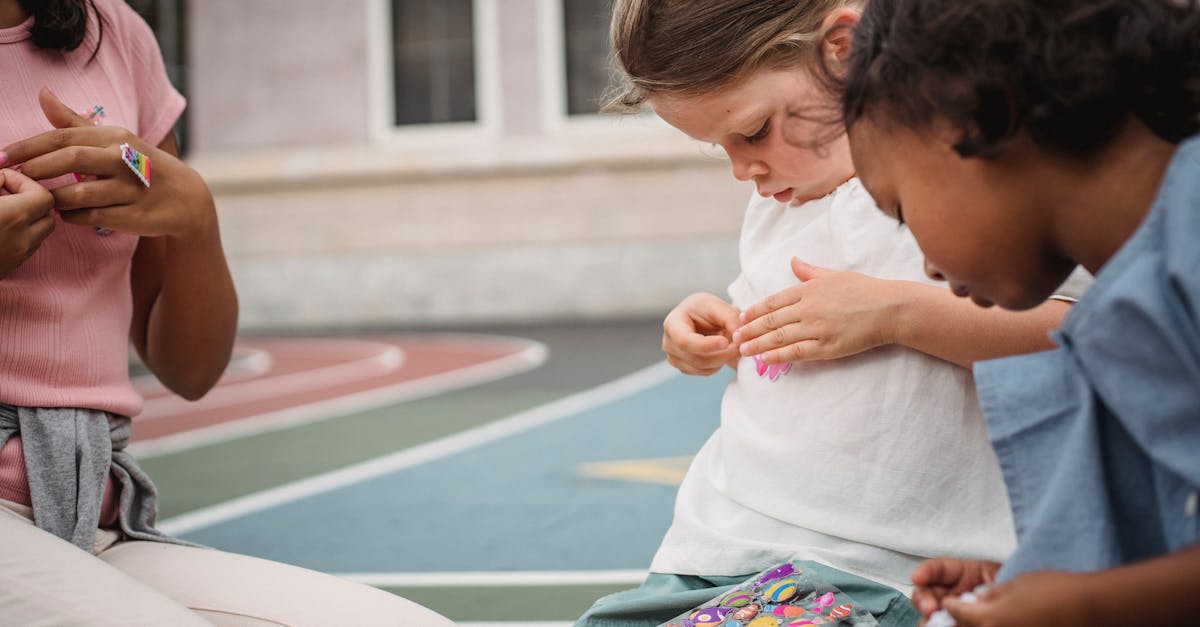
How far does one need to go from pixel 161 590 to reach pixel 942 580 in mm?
1123

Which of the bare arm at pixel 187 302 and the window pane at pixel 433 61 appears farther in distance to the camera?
the window pane at pixel 433 61

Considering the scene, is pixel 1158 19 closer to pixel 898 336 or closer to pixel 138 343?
pixel 898 336

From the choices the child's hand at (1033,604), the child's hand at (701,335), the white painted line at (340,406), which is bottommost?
the white painted line at (340,406)

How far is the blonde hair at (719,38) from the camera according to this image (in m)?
1.67

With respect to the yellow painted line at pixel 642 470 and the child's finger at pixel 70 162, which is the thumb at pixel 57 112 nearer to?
the child's finger at pixel 70 162

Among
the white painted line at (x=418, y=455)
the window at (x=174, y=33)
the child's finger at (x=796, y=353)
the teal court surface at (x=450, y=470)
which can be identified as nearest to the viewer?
the child's finger at (x=796, y=353)

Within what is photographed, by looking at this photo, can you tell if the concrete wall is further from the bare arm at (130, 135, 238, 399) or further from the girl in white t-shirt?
the girl in white t-shirt

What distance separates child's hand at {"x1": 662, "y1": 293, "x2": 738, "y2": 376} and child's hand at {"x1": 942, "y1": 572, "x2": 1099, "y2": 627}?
0.69 m

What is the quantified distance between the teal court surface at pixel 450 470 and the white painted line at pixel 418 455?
0.01 metres

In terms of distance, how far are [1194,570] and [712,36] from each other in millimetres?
1007

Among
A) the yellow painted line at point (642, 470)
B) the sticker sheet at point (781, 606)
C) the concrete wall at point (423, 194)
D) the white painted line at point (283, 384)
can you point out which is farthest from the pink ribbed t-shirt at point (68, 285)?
the concrete wall at point (423, 194)

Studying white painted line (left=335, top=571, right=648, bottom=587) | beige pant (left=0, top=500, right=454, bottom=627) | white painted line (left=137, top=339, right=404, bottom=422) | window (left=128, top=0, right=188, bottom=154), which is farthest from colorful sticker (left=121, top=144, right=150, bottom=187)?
window (left=128, top=0, right=188, bottom=154)

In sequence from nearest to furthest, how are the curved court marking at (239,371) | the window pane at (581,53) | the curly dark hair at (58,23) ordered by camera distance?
the curly dark hair at (58,23) → the curved court marking at (239,371) → the window pane at (581,53)

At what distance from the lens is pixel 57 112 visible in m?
1.67
